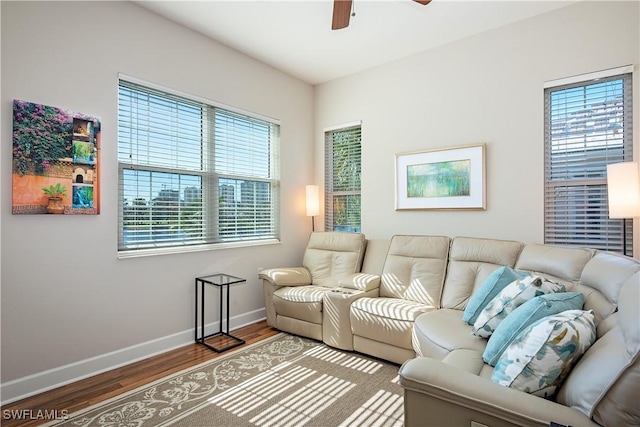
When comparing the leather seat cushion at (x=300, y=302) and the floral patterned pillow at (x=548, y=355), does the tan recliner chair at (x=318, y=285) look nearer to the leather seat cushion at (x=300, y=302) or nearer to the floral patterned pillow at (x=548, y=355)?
the leather seat cushion at (x=300, y=302)

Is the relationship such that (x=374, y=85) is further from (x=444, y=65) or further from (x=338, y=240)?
(x=338, y=240)

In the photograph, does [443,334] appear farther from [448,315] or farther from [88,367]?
[88,367]

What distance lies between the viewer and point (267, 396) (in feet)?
7.45

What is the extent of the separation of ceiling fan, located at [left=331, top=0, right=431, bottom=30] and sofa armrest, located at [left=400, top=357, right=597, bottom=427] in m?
2.21

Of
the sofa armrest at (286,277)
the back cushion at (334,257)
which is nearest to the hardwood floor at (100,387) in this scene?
the sofa armrest at (286,277)

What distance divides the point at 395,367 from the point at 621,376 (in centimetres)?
187

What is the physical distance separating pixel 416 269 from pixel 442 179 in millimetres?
1040

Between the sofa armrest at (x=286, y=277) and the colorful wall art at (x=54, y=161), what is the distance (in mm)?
1667

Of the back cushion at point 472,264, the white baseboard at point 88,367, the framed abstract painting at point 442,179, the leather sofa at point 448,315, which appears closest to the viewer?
the leather sofa at point 448,315

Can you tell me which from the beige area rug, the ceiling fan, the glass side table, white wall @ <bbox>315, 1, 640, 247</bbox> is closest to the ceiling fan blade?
the ceiling fan

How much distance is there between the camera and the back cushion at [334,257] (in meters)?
3.71

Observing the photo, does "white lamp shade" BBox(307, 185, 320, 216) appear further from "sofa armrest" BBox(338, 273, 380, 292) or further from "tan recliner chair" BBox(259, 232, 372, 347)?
"sofa armrest" BBox(338, 273, 380, 292)

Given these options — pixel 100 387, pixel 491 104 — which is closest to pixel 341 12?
pixel 491 104

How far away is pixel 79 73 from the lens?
99.1 inches
